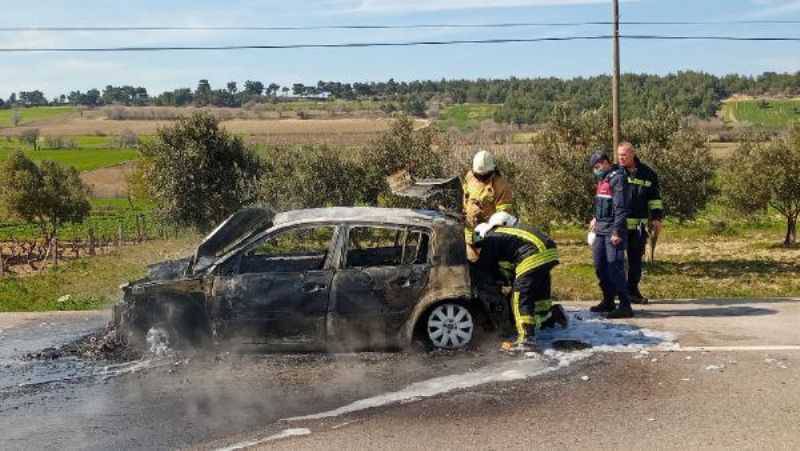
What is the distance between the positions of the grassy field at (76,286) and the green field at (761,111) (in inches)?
3336

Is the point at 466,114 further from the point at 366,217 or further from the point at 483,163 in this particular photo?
the point at 366,217

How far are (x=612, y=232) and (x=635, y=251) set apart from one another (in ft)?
2.83

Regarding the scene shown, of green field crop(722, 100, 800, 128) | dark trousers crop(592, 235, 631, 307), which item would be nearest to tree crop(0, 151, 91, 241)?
dark trousers crop(592, 235, 631, 307)

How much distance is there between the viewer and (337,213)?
25.2ft

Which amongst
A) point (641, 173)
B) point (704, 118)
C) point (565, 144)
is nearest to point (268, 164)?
point (565, 144)

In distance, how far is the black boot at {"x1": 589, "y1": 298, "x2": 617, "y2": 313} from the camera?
8.97 m

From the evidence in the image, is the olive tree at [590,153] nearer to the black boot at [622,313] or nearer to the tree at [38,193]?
the black boot at [622,313]

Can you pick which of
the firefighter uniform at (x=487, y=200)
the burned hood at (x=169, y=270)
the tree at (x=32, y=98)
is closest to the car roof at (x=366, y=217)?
the firefighter uniform at (x=487, y=200)

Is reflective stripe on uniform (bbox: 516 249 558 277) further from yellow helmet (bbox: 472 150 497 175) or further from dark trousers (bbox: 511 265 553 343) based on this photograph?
yellow helmet (bbox: 472 150 497 175)

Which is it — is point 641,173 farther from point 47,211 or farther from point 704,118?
point 704,118

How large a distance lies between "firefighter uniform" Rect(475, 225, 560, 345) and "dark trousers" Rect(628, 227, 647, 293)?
77.4 inches

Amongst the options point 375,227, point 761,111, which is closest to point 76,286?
point 375,227

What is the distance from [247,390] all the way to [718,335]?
4.78 metres

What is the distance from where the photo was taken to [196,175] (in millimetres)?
24484
